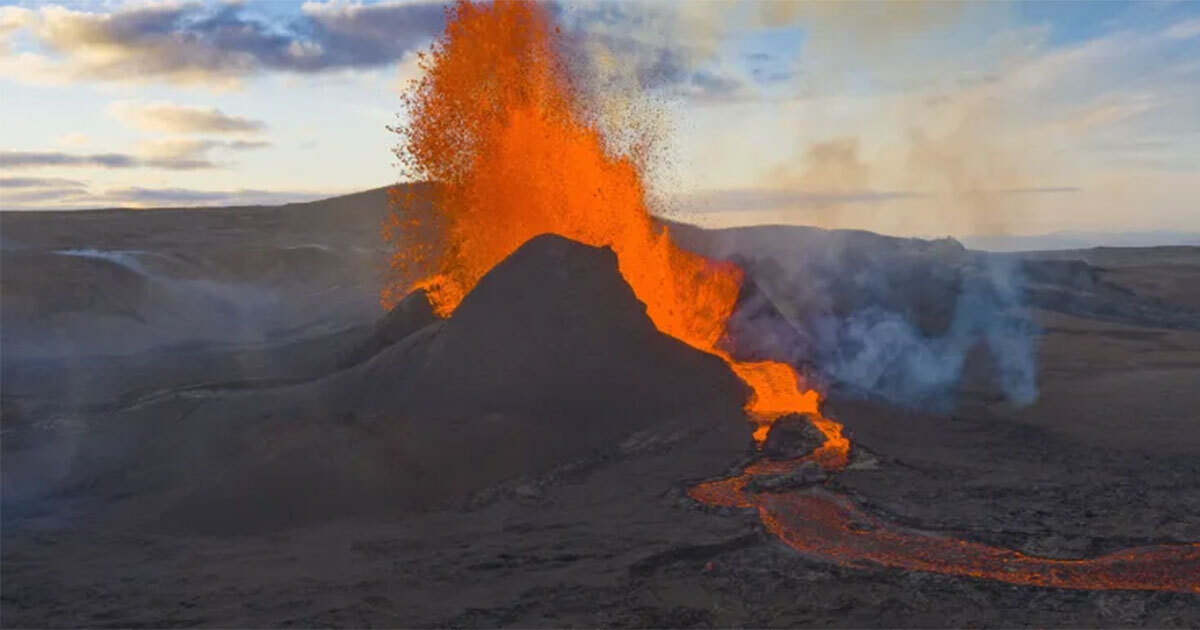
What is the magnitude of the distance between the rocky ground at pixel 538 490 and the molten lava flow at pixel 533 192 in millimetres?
2245

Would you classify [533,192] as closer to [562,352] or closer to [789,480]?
[562,352]

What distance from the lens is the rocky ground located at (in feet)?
33.9

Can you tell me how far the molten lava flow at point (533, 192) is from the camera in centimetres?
2091

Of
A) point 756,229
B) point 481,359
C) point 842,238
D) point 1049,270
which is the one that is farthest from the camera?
point 756,229

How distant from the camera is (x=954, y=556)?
37.3 ft

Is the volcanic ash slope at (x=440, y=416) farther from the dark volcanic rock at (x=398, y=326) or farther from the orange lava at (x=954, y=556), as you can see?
the dark volcanic rock at (x=398, y=326)

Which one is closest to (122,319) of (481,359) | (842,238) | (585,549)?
(481,359)

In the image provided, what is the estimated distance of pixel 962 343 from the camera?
30.7 metres

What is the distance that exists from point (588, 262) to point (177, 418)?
7.97 meters

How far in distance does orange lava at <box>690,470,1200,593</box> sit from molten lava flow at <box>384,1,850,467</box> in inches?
112

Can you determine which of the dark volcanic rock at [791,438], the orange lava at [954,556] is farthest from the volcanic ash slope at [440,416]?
the orange lava at [954,556]

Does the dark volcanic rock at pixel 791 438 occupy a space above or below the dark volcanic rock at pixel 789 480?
above

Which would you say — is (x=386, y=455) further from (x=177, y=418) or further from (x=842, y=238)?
(x=842, y=238)

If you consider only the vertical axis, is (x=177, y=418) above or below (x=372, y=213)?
below
